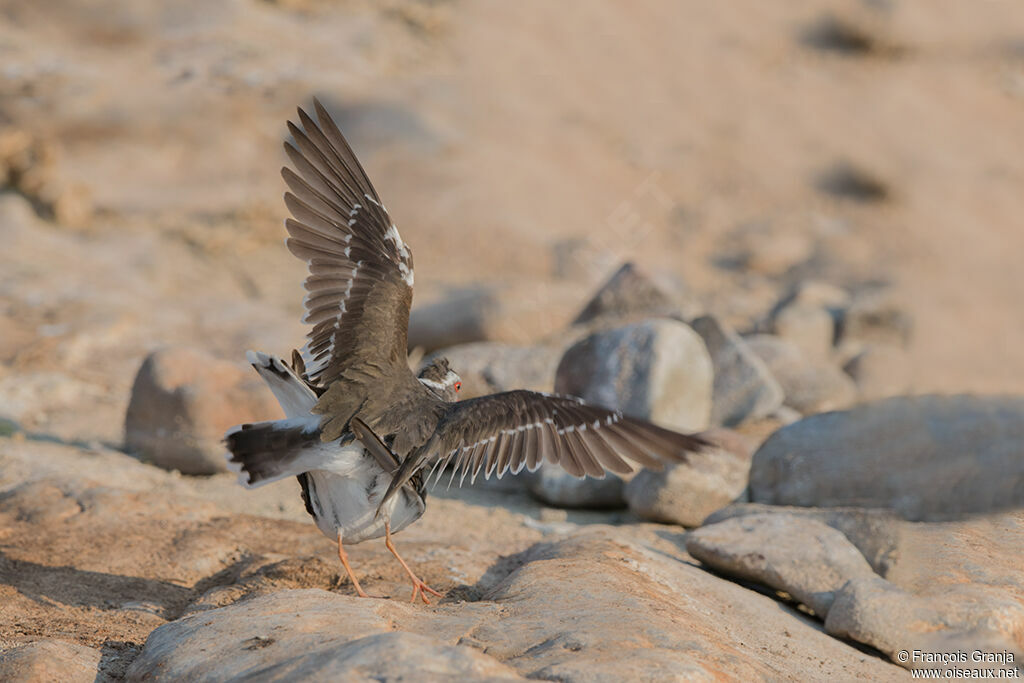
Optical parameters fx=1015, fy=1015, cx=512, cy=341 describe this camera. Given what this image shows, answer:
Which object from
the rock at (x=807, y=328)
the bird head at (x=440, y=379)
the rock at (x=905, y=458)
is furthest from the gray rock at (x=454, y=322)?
the bird head at (x=440, y=379)

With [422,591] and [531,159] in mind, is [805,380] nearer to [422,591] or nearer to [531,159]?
[422,591]

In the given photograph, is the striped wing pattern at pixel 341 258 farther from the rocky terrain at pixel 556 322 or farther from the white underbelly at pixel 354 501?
the rocky terrain at pixel 556 322

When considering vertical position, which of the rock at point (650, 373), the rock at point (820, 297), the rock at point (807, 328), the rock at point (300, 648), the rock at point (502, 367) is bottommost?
the rock at point (300, 648)

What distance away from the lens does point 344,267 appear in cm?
476

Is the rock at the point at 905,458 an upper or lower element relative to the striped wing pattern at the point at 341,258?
lower

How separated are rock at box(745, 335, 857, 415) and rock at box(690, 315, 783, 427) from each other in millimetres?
602

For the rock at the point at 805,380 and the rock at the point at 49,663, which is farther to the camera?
the rock at the point at 805,380

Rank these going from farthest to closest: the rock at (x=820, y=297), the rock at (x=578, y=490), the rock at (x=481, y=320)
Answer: the rock at (x=820, y=297) < the rock at (x=481, y=320) < the rock at (x=578, y=490)

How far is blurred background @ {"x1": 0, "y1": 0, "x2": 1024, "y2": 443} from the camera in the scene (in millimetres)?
11281

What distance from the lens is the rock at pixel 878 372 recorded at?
9406mm

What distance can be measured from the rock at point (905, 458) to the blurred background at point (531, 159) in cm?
380

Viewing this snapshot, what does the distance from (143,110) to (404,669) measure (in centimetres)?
1298

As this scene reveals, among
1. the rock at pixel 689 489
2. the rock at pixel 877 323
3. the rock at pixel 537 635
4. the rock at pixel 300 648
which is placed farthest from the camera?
the rock at pixel 877 323

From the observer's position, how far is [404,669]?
9.17 feet
